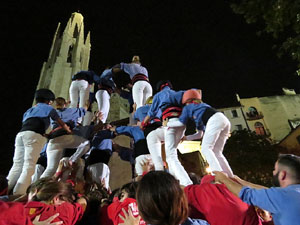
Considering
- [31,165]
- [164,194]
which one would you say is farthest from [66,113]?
[164,194]

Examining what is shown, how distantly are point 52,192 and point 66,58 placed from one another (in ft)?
146

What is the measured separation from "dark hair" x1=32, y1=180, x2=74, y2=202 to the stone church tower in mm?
35712

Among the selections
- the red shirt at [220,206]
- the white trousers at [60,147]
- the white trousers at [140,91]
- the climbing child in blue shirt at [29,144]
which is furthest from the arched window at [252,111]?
the red shirt at [220,206]

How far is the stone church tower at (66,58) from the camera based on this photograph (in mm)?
37969

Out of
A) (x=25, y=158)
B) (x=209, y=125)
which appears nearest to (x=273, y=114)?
(x=209, y=125)

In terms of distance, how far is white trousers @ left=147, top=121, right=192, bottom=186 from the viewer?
3.84 meters

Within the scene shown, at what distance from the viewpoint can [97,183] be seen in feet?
17.4

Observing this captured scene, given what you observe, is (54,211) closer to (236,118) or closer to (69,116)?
(69,116)

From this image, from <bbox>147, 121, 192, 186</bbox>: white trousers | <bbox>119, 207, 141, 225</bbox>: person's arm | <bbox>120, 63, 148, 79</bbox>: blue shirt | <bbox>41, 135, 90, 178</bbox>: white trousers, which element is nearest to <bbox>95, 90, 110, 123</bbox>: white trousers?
<bbox>120, 63, 148, 79</bbox>: blue shirt

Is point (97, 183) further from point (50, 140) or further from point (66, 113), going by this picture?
point (66, 113)

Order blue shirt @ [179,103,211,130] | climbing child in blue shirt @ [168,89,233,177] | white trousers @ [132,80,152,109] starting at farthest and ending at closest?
white trousers @ [132,80,152,109]
blue shirt @ [179,103,211,130]
climbing child in blue shirt @ [168,89,233,177]

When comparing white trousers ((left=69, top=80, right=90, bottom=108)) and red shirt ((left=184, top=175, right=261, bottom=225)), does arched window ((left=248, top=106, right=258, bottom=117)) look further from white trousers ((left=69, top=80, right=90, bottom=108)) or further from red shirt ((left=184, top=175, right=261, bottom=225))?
red shirt ((left=184, top=175, right=261, bottom=225))

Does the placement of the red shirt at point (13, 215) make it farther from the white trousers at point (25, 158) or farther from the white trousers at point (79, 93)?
the white trousers at point (79, 93)

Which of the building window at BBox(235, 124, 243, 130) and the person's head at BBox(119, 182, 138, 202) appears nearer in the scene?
the person's head at BBox(119, 182, 138, 202)
